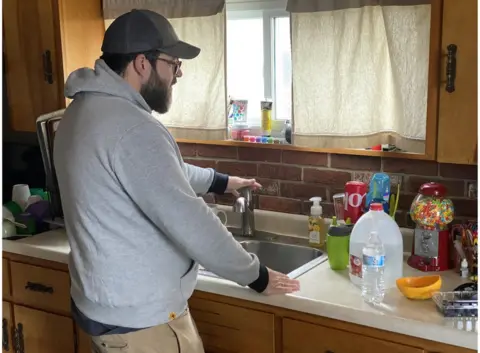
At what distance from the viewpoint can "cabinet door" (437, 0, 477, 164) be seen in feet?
5.53

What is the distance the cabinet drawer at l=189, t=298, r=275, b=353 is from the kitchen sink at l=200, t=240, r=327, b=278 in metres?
0.41

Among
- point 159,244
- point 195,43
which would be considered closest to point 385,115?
point 195,43

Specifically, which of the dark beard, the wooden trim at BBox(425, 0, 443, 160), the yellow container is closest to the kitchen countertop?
the wooden trim at BBox(425, 0, 443, 160)

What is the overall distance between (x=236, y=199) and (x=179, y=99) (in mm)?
480

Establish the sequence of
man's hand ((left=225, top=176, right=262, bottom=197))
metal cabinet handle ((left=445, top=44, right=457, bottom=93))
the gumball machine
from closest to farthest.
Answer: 1. metal cabinet handle ((left=445, top=44, right=457, bottom=93))
2. the gumball machine
3. man's hand ((left=225, top=176, right=262, bottom=197))

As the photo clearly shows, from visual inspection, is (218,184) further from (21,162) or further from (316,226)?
(21,162)

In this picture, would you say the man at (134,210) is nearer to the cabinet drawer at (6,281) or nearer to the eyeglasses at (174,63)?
the eyeglasses at (174,63)

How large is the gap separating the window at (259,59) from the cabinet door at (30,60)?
27.7 inches

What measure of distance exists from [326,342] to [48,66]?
5.17ft

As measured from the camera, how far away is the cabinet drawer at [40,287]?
221cm

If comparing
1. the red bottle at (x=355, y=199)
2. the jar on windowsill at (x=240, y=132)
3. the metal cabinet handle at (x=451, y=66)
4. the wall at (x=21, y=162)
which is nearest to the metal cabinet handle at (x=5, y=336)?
the wall at (x=21, y=162)

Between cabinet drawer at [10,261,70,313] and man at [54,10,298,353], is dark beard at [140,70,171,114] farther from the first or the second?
cabinet drawer at [10,261,70,313]

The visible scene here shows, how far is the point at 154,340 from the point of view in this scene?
63.3 inches

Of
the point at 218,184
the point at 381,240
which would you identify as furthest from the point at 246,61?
the point at 381,240
